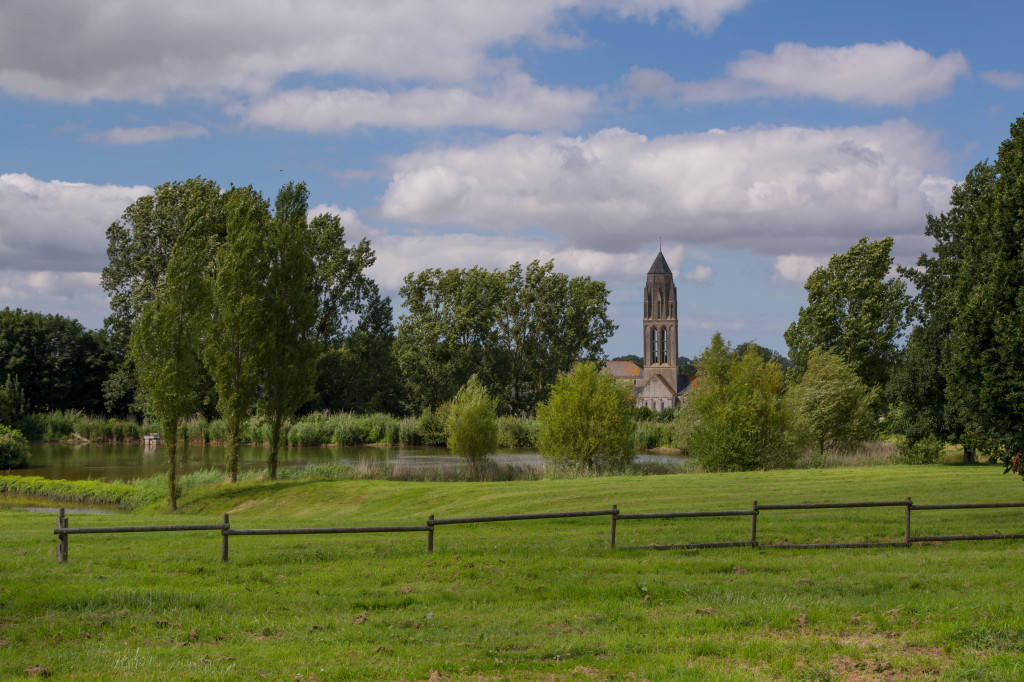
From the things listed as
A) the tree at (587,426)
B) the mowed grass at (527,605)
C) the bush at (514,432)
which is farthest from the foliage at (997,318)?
the bush at (514,432)

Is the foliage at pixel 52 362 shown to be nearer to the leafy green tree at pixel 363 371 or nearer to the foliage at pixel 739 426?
the leafy green tree at pixel 363 371

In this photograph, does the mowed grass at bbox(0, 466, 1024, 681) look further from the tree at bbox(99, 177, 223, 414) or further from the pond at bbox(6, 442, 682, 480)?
the tree at bbox(99, 177, 223, 414)

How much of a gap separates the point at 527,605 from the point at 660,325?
416ft

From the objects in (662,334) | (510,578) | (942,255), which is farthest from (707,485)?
(662,334)

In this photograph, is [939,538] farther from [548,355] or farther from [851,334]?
[548,355]

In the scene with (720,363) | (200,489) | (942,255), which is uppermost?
(942,255)

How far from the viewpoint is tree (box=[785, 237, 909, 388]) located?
55.8 meters

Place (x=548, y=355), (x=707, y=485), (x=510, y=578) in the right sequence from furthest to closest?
(x=548, y=355), (x=707, y=485), (x=510, y=578)

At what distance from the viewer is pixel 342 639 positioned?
31.6 ft

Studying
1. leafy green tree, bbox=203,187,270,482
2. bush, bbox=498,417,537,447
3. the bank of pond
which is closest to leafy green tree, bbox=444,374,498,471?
leafy green tree, bbox=203,187,270,482

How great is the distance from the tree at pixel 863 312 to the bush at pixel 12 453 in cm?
4752

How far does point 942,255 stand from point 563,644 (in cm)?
3489

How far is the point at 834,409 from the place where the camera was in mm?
42000

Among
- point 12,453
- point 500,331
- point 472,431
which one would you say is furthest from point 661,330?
point 12,453
